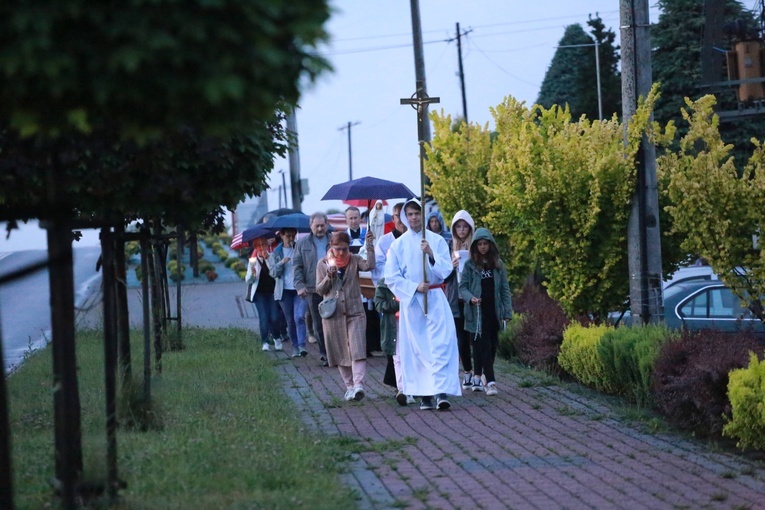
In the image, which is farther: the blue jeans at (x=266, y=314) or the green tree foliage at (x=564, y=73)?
the green tree foliage at (x=564, y=73)

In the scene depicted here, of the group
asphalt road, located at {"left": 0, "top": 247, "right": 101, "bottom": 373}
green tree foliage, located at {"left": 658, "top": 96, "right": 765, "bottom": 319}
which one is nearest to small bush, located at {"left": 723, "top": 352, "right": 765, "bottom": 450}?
green tree foliage, located at {"left": 658, "top": 96, "right": 765, "bottom": 319}

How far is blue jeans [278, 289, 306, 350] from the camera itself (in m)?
17.0

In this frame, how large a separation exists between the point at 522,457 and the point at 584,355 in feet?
12.1

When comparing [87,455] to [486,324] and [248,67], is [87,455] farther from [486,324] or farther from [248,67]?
[486,324]

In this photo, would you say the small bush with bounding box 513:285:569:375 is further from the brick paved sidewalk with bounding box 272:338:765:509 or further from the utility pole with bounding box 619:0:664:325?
the brick paved sidewalk with bounding box 272:338:765:509

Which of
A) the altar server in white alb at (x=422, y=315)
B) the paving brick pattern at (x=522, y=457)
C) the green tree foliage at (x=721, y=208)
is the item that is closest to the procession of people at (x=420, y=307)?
the altar server in white alb at (x=422, y=315)

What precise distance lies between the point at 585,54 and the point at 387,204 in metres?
37.6

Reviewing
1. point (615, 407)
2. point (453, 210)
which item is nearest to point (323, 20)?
point (615, 407)

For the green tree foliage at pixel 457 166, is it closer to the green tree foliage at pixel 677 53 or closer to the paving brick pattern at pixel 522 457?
the paving brick pattern at pixel 522 457

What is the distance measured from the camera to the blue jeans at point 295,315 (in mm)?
16984

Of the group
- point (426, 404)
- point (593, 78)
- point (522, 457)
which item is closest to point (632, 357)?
point (426, 404)

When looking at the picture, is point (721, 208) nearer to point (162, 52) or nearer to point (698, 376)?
point (698, 376)

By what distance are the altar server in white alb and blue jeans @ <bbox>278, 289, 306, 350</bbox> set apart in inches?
208

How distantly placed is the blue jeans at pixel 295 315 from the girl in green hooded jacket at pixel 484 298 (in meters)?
4.83
